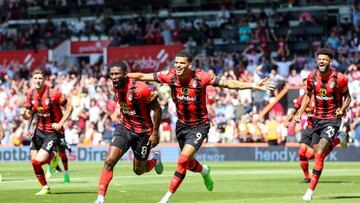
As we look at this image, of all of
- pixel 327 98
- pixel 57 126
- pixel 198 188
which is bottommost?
pixel 198 188

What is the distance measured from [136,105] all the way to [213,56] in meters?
29.8

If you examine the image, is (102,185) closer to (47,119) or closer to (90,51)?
(47,119)

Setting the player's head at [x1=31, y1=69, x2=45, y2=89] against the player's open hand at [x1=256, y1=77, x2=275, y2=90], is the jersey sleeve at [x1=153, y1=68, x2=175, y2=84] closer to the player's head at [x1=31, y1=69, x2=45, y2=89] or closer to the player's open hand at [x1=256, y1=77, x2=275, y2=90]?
the player's open hand at [x1=256, y1=77, x2=275, y2=90]

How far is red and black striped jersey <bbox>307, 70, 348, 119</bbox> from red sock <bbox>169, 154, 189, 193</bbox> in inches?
144

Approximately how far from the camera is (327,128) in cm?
1945

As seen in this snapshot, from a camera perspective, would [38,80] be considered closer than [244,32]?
Yes

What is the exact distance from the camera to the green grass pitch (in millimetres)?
18906

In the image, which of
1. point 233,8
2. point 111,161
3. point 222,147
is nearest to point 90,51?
point 233,8

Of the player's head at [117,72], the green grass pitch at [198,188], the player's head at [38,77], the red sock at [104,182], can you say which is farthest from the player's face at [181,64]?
the player's head at [38,77]

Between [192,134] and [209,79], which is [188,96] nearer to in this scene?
[209,79]

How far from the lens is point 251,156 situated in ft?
129

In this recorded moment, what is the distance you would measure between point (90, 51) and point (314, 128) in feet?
109

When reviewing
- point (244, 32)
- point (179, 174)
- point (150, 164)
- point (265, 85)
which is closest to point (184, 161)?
point (179, 174)

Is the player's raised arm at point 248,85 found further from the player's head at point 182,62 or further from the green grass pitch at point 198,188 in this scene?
the green grass pitch at point 198,188
